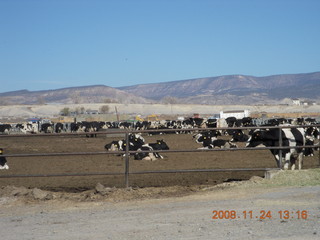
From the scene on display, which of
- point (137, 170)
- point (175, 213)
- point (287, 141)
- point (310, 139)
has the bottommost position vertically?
point (137, 170)

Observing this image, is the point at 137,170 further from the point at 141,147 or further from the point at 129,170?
the point at 141,147

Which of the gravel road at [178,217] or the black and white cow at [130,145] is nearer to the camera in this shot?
the gravel road at [178,217]

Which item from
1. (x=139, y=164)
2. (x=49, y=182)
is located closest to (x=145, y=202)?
(x=49, y=182)

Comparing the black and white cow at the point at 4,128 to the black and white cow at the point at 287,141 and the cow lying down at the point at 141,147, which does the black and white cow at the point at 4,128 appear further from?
the black and white cow at the point at 287,141

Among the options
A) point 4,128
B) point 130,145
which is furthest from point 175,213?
point 4,128

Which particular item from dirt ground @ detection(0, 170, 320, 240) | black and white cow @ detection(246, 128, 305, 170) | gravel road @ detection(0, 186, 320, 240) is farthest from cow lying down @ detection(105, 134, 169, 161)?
gravel road @ detection(0, 186, 320, 240)

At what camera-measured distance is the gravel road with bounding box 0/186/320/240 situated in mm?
6776

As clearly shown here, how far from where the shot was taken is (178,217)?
25.6 ft

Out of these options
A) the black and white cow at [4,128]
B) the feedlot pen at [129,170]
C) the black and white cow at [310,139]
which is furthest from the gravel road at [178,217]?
the black and white cow at [4,128]
